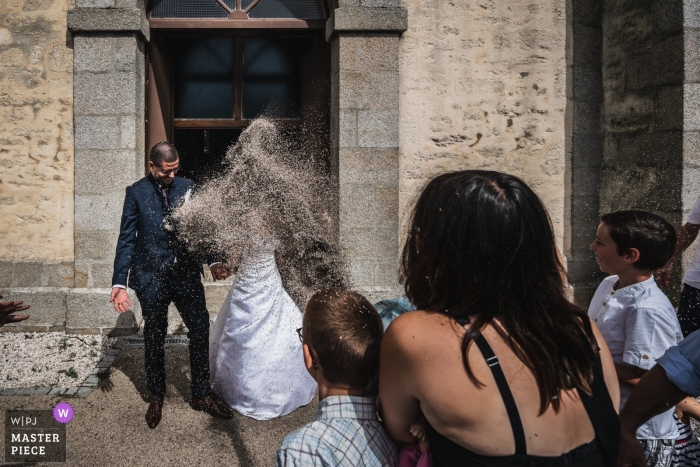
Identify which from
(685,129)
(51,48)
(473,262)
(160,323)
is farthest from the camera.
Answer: (51,48)

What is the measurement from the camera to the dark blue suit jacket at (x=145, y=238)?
3871 millimetres

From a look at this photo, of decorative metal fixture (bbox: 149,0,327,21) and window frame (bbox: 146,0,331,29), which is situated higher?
decorative metal fixture (bbox: 149,0,327,21)

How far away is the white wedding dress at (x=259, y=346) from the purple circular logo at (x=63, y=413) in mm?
956

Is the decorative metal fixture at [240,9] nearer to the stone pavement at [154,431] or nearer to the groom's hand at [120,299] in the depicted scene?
the groom's hand at [120,299]

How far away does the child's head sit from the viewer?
7.33 ft

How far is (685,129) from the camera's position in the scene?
5.21m

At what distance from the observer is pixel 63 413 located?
3871 millimetres

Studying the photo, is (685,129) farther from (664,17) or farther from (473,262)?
(473,262)

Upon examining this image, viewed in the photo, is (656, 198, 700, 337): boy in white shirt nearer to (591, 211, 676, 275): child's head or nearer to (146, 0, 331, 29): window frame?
(591, 211, 676, 275): child's head

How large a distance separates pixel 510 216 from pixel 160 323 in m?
3.07

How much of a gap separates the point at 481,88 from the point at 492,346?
486cm

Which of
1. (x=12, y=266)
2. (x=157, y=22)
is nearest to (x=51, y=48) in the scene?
(x=157, y=22)

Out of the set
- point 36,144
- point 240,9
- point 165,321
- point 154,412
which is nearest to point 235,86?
point 240,9

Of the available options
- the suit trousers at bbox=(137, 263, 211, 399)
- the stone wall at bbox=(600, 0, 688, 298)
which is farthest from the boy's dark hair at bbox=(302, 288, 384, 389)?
the stone wall at bbox=(600, 0, 688, 298)
